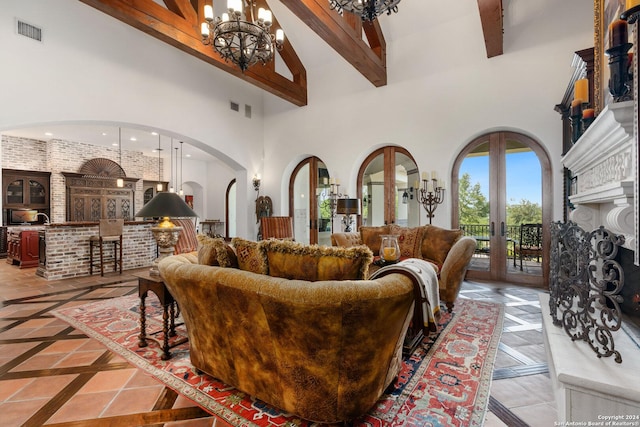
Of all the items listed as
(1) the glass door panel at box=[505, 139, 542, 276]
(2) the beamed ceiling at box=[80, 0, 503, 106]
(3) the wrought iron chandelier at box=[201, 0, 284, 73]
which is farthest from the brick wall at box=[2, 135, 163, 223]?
(1) the glass door panel at box=[505, 139, 542, 276]

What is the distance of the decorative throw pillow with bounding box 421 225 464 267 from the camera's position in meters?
3.91

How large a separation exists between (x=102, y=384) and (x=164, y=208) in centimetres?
138

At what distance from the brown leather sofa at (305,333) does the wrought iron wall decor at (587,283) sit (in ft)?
3.00

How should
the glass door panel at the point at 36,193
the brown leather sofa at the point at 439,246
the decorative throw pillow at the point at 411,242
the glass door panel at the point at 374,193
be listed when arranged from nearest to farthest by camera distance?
1. the brown leather sofa at the point at 439,246
2. the decorative throw pillow at the point at 411,242
3. the glass door panel at the point at 374,193
4. the glass door panel at the point at 36,193

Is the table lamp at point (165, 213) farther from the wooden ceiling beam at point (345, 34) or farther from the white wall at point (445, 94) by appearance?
the white wall at point (445, 94)

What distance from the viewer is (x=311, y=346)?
1.44m

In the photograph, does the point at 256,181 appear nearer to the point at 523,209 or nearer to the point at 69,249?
the point at 69,249

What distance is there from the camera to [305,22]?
14.0ft

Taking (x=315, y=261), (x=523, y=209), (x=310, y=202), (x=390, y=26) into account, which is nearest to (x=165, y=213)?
(x=315, y=261)

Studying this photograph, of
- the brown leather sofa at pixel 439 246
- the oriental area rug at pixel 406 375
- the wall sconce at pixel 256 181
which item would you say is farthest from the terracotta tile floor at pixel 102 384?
the wall sconce at pixel 256 181

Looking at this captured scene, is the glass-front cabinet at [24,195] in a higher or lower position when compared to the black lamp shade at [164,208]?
higher

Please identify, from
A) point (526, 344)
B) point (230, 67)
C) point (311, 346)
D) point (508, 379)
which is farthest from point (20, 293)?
point (526, 344)

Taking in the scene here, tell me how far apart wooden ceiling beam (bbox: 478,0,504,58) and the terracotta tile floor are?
3.89m

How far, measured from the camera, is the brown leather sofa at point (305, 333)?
137cm
